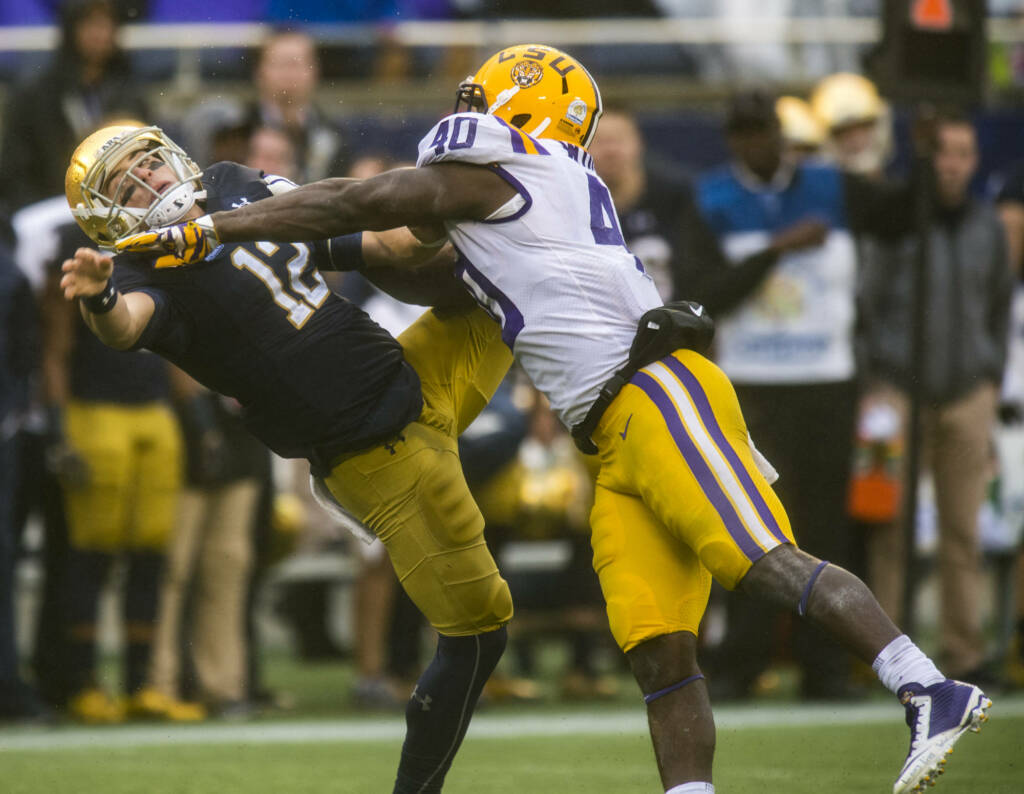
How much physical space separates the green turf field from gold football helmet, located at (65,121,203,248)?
1.87 m

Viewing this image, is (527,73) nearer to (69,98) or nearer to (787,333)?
(787,333)

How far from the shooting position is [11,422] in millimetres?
7344

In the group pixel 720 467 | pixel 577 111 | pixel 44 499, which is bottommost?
pixel 44 499

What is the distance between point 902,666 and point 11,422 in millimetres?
4592

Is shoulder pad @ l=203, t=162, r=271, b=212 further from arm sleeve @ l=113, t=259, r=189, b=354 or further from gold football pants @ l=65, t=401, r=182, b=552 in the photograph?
gold football pants @ l=65, t=401, r=182, b=552

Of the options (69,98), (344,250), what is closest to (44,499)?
(69,98)

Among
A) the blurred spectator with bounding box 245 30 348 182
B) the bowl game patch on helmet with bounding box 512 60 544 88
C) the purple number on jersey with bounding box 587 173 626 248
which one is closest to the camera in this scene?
the purple number on jersey with bounding box 587 173 626 248

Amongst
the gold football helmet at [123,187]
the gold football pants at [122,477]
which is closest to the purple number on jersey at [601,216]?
the gold football helmet at [123,187]

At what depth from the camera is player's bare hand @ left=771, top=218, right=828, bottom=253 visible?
737 centimetres

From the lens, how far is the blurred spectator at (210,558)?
754 cm

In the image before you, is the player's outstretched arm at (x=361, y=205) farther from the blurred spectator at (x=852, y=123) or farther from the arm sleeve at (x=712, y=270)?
the blurred spectator at (x=852, y=123)

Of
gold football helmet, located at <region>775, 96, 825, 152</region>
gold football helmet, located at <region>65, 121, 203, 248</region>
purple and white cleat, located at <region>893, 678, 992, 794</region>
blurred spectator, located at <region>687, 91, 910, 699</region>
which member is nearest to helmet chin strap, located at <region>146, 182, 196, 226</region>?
gold football helmet, located at <region>65, 121, 203, 248</region>

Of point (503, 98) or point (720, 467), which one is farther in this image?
point (503, 98)

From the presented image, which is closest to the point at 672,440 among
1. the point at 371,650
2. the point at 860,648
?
the point at 860,648
